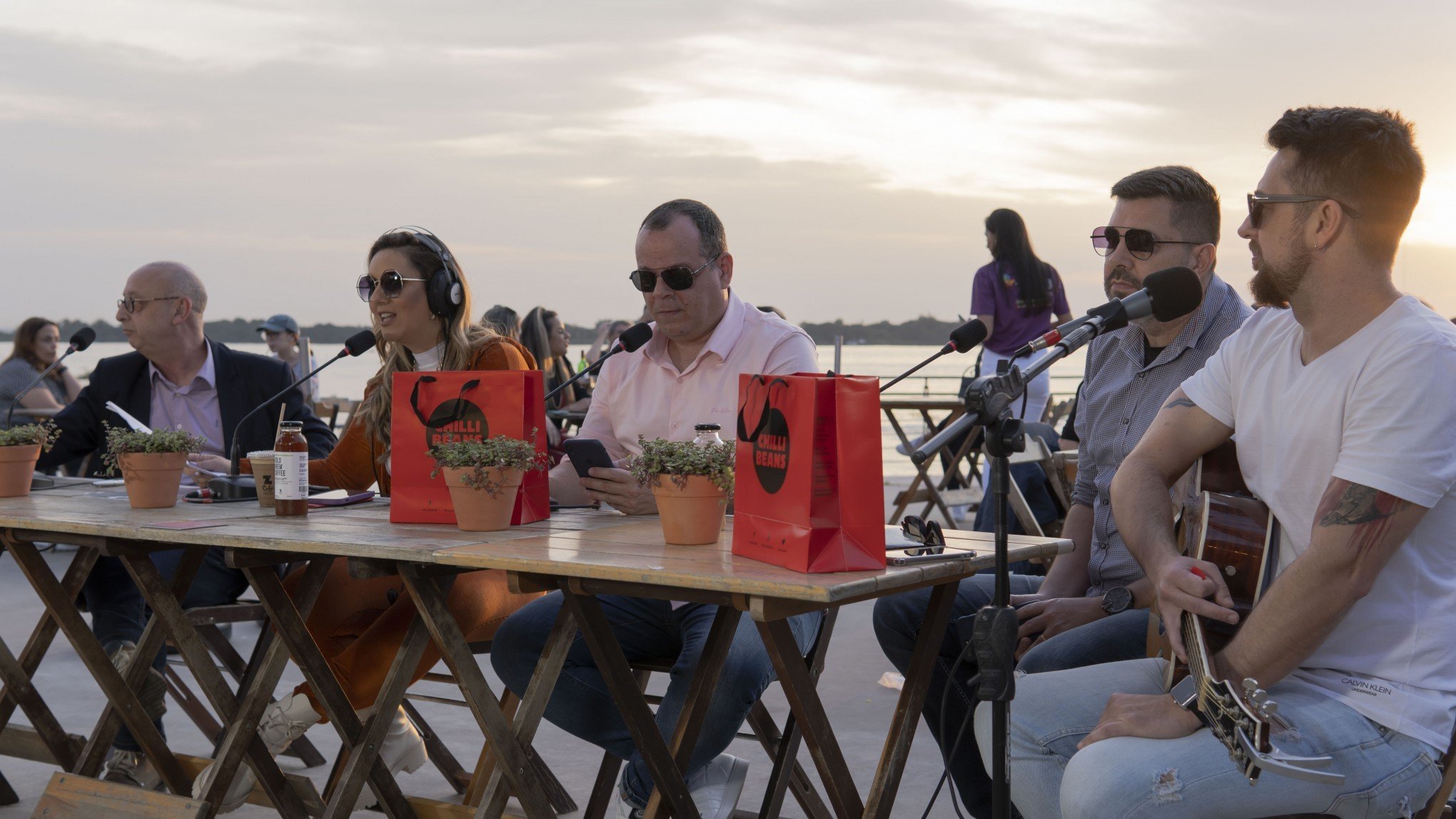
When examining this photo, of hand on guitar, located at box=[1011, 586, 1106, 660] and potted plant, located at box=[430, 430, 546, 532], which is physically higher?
potted plant, located at box=[430, 430, 546, 532]

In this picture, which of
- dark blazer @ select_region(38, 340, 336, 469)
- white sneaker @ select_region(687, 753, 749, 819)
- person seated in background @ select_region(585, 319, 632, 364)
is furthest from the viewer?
person seated in background @ select_region(585, 319, 632, 364)

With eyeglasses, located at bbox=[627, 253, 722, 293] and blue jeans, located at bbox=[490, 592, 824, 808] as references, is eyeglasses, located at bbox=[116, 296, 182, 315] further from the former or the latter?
blue jeans, located at bbox=[490, 592, 824, 808]

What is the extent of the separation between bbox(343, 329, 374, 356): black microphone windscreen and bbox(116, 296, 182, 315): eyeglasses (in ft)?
3.32

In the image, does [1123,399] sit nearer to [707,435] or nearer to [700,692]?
[707,435]

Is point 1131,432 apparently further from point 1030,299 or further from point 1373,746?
point 1030,299

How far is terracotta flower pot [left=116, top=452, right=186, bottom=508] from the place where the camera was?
2.84 metres

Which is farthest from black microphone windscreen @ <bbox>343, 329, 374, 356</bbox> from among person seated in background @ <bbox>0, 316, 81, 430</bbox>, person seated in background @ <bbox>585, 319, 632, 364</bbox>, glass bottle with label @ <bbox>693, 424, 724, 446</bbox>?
person seated in background @ <bbox>585, 319, 632, 364</bbox>

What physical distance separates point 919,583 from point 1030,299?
16.4ft

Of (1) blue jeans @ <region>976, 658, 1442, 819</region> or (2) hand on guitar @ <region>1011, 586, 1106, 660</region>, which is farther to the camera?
(2) hand on guitar @ <region>1011, 586, 1106, 660</region>

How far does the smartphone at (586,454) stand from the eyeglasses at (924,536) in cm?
78

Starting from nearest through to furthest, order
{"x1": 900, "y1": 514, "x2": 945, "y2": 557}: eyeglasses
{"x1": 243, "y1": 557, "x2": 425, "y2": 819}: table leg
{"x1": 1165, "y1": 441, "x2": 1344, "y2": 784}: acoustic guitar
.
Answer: {"x1": 1165, "y1": 441, "x2": 1344, "y2": 784}: acoustic guitar, {"x1": 900, "y1": 514, "x2": 945, "y2": 557}: eyeglasses, {"x1": 243, "y1": 557, "x2": 425, "y2": 819}: table leg

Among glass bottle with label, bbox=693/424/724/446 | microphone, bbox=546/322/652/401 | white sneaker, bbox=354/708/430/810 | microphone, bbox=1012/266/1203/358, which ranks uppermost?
microphone, bbox=1012/266/1203/358

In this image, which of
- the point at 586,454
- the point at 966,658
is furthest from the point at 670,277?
the point at 966,658

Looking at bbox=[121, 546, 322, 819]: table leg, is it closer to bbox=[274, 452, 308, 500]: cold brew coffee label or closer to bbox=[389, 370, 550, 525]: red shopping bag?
bbox=[274, 452, 308, 500]: cold brew coffee label
